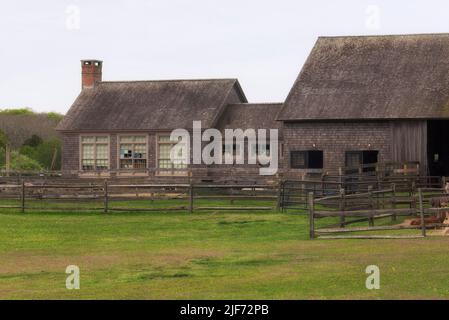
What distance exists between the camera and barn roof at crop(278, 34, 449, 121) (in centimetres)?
4831

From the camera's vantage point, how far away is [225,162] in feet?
179

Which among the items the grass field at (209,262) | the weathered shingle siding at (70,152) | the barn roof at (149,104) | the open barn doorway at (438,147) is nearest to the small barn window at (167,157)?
the barn roof at (149,104)

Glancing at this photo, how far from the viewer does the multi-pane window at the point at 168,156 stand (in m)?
55.2

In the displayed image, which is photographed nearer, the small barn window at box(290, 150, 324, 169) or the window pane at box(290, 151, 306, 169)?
the small barn window at box(290, 150, 324, 169)

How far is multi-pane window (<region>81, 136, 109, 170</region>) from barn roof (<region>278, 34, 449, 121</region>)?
1137 cm

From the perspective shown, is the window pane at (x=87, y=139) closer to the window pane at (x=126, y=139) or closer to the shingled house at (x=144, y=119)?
the shingled house at (x=144, y=119)

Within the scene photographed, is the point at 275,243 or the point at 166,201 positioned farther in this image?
the point at 166,201

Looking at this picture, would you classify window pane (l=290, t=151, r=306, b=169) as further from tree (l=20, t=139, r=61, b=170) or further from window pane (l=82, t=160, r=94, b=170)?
tree (l=20, t=139, r=61, b=170)

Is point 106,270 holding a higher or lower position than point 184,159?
lower

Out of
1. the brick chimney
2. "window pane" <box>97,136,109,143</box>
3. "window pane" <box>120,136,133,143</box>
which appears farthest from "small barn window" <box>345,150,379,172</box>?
the brick chimney

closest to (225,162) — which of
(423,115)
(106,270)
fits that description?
(423,115)

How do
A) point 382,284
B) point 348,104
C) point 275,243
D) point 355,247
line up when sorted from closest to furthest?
1. point 382,284
2. point 355,247
3. point 275,243
4. point 348,104
